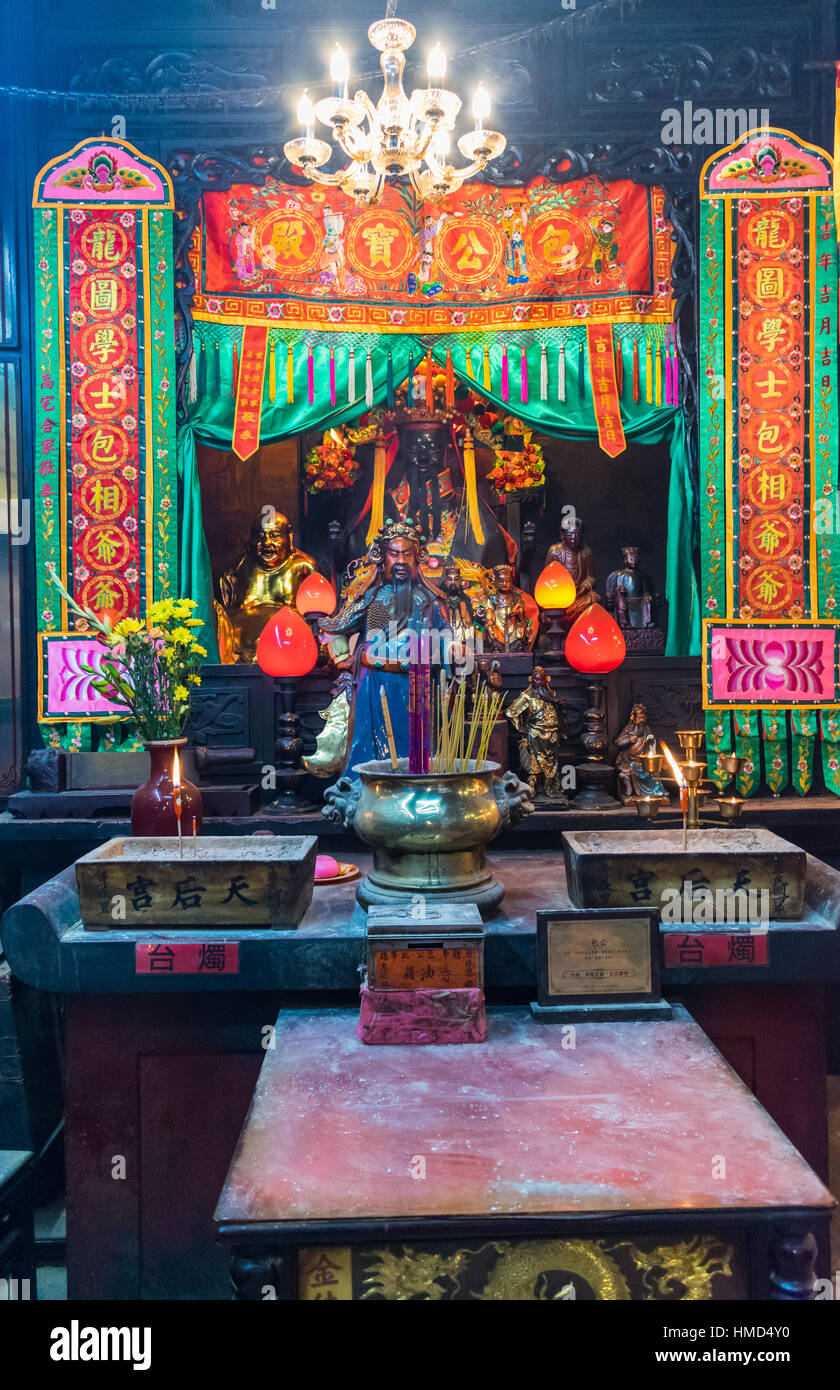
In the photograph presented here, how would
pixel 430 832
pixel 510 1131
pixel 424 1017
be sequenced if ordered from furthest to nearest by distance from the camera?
1. pixel 430 832
2. pixel 424 1017
3. pixel 510 1131

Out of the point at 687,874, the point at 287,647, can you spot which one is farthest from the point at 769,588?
the point at 687,874

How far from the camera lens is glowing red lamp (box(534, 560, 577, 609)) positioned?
428cm

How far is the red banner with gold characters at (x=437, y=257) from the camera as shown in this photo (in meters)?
4.42

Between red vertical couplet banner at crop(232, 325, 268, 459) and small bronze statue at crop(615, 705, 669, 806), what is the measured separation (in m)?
2.03

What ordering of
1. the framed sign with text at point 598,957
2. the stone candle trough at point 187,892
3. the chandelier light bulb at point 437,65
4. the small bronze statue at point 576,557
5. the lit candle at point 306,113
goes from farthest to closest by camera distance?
the small bronze statue at point 576,557, the lit candle at point 306,113, the chandelier light bulb at point 437,65, the stone candle trough at point 187,892, the framed sign with text at point 598,957

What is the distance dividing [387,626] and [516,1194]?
9.06 ft

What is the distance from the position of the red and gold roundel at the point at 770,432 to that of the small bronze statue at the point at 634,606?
2.29 feet

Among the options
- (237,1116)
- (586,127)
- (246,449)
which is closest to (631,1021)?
(237,1116)

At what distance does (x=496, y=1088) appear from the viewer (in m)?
1.60

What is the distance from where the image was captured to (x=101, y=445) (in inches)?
170

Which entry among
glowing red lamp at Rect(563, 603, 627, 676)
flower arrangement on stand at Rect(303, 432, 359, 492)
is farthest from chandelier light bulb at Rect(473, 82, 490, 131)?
flower arrangement on stand at Rect(303, 432, 359, 492)

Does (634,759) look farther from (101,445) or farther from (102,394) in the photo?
(102,394)

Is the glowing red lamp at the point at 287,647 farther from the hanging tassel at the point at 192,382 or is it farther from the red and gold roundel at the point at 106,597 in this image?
the hanging tassel at the point at 192,382

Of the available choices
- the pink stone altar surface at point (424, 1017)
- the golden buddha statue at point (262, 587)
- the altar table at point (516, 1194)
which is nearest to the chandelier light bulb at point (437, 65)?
the golden buddha statue at point (262, 587)
